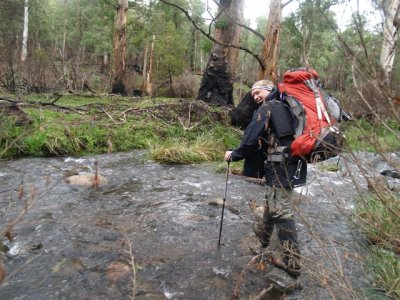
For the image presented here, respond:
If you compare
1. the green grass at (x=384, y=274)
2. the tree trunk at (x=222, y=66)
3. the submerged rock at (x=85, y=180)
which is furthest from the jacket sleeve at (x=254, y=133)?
the tree trunk at (x=222, y=66)

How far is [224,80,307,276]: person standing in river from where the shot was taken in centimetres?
334

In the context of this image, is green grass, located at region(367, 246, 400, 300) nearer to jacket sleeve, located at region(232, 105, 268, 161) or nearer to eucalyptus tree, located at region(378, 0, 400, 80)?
jacket sleeve, located at region(232, 105, 268, 161)

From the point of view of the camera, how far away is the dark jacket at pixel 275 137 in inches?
131

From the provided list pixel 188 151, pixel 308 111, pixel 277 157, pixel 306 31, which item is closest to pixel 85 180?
pixel 188 151

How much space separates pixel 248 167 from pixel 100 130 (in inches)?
210

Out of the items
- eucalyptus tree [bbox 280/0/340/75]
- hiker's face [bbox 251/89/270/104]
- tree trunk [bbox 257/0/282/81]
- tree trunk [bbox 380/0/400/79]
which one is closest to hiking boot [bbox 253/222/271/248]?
hiker's face [bbox 251/89/270/104]

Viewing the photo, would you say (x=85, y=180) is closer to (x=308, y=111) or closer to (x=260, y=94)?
(x=260, y=94)

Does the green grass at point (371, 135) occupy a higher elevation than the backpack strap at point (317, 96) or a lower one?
lower

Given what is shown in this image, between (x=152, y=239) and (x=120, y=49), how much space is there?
12.1 metres

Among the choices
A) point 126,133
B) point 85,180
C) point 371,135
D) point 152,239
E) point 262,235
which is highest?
point 371,135

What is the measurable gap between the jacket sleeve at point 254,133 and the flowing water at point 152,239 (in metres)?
0.59

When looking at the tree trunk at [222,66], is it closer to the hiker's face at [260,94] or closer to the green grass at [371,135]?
the hiker's face at [260,94]

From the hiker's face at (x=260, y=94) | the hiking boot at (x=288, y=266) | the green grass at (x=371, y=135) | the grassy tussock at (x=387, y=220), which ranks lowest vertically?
the hiking boot at (x=288, y=266)

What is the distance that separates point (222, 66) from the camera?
10.8 meters
